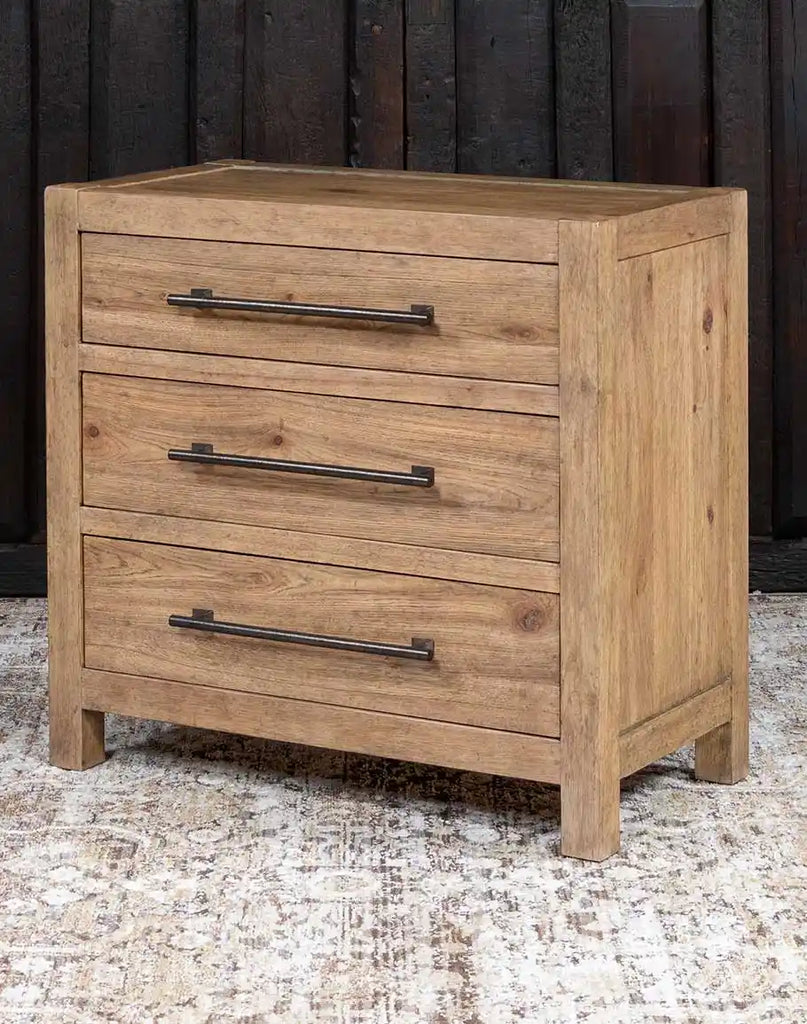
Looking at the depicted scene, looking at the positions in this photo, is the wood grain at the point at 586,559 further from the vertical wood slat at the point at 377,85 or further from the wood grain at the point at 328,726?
the vertical wood slat at the point at 377,85

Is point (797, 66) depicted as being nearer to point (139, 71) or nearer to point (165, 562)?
point (139, 71)

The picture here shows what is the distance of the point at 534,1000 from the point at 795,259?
1875 millimetres

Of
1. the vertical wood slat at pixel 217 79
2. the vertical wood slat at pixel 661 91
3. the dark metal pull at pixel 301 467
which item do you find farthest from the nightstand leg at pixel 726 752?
the vertical wood slat at pixel 217 79

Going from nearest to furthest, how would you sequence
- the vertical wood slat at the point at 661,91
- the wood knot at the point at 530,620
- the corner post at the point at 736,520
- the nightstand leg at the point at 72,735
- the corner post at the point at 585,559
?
the corner post at the point at 585,559 < the wood knot at the point at 530,620 < the corner post at the point at 736,520 < the nightstand leg at the point at 72,735 < the vertical wood slat at the point at 661,91

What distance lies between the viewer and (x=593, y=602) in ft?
7.39

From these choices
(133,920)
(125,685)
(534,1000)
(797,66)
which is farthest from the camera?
(797,66)

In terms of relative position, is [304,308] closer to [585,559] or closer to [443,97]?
[585,559]

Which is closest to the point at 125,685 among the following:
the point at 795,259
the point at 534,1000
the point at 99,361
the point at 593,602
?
the point at 99,361

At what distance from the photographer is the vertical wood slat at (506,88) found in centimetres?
340

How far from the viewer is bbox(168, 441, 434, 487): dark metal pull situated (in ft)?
7.65

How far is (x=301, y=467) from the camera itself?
2.40 m

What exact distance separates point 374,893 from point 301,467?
1.77 ft

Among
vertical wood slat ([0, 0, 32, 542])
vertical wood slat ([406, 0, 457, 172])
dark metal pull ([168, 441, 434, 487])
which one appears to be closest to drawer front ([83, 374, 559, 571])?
dark metal pull ([168, 441, 434, 487])

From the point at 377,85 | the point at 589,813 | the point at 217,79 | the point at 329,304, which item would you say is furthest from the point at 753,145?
the point at 589,813
